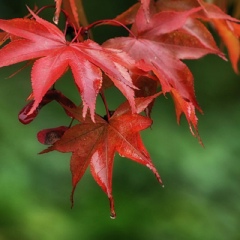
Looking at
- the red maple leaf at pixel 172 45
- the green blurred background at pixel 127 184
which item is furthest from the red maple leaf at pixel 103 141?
the green blurred background at pixel 127 184

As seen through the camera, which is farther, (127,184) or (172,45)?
(127,184)

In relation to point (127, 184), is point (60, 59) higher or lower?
higher

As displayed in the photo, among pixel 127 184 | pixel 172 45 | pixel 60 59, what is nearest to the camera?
pixel 60 59

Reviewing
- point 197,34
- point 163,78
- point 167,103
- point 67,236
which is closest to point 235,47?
point 197,34

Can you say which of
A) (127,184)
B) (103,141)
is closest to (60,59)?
(103,141)

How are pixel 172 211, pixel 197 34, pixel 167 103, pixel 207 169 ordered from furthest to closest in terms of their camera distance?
pixel 167 103 → pixel 207 169 → pixel 172 211 → pixel 197 34

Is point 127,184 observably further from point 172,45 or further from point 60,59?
point 60,59

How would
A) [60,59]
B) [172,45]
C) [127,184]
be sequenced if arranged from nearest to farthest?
[60,59] < [172,45] < [127,184]

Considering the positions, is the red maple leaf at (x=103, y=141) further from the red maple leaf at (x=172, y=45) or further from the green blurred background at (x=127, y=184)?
the green blurred background at (x=127, y=184)

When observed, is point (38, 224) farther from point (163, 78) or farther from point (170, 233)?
point (163, 78)
